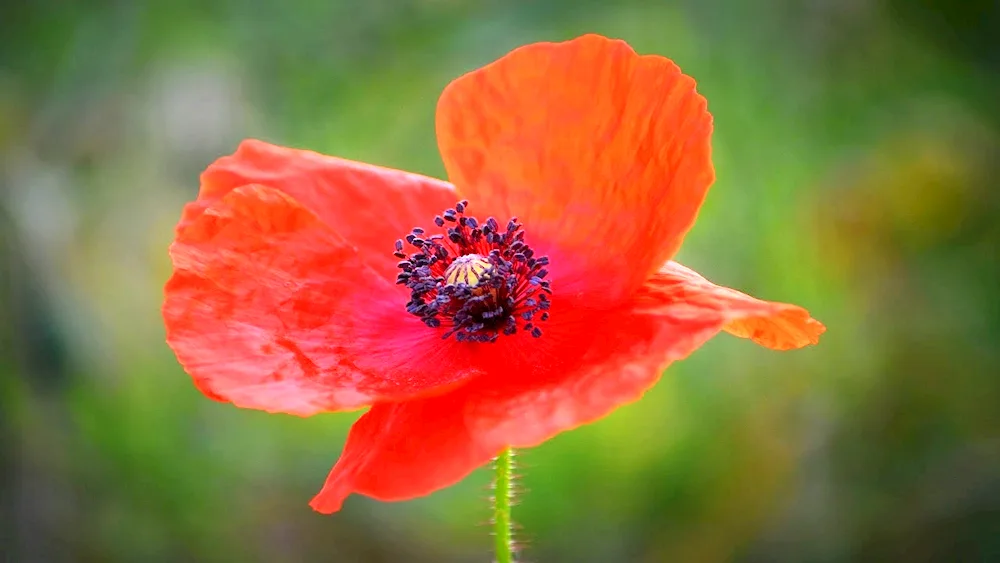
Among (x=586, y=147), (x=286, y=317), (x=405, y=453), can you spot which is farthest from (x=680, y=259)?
(x=405, y=453)

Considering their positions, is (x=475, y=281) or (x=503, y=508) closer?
(x=503, y=508)

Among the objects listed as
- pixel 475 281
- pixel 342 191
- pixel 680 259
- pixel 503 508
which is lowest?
pixel 503 508

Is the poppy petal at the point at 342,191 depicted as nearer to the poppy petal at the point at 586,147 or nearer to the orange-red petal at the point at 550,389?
the poppy petal at the point at 586,147

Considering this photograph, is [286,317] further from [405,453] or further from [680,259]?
[680,259]

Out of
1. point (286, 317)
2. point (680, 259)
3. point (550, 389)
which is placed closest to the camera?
point (550, 389)

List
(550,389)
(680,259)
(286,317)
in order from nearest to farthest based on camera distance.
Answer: (550,389) → (286,317) → (680,259)

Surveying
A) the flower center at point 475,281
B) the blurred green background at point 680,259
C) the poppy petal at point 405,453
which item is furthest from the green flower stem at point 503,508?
the blurred green background at point 680,259

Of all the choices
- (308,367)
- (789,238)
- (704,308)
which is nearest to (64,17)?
(308,367)
